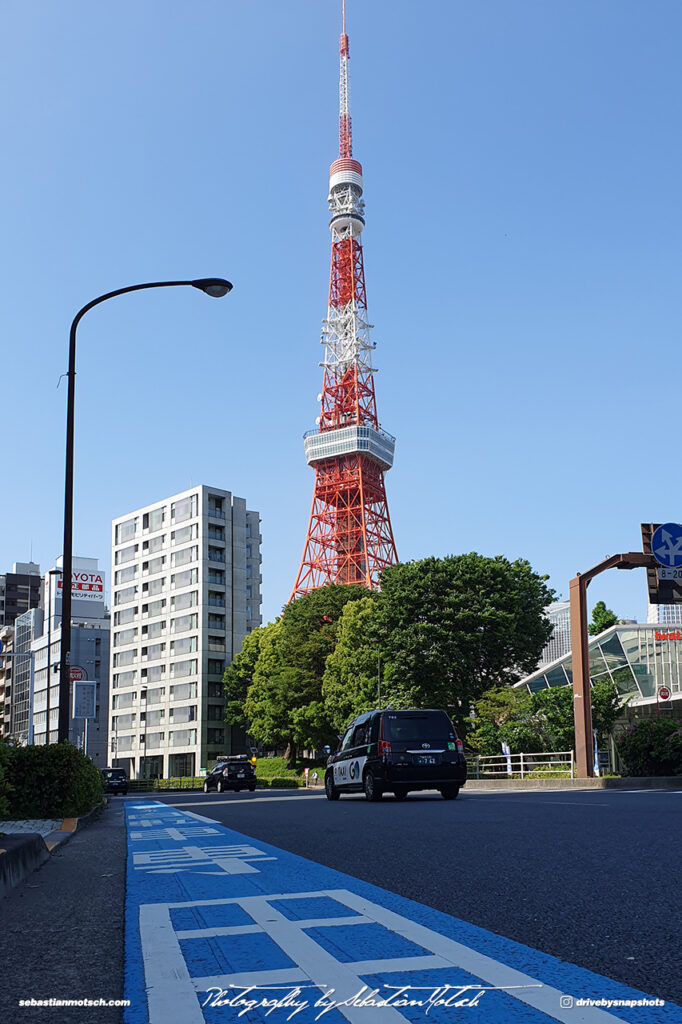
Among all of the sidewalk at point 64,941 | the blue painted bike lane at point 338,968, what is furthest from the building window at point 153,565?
the blue painted bike lane at point 338,968

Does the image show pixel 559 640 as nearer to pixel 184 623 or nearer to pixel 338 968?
pixel 184 623

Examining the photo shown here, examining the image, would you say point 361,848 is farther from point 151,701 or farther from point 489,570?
point 151,701

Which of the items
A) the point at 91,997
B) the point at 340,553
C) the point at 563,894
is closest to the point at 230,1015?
the point at 91,997

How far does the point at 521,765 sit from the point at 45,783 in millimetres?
21097

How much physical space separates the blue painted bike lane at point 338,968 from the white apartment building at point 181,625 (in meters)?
94.0

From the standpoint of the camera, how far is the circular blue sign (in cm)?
2762

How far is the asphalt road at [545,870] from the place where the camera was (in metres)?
4.33

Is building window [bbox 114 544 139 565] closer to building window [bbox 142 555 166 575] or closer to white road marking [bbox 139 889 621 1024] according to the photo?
building window [bbox 142 555 166 575]

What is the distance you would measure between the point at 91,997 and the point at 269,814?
41.7ft

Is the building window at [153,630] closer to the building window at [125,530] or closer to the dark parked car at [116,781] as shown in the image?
the building window at [125,530]

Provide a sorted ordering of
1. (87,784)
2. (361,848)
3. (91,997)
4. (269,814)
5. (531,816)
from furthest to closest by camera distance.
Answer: (87,784), (269,814), (531,816), (361,848), (91,997)

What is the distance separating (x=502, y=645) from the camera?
5153 centimetres

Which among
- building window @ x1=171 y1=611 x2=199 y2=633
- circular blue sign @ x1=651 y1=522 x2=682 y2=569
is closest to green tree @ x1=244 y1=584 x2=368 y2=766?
building window @ x1=171 y1=611 x2=199 y2=633

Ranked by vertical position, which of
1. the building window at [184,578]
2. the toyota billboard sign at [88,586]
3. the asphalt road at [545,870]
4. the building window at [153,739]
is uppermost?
the toyota billboard sign at [88,586]
